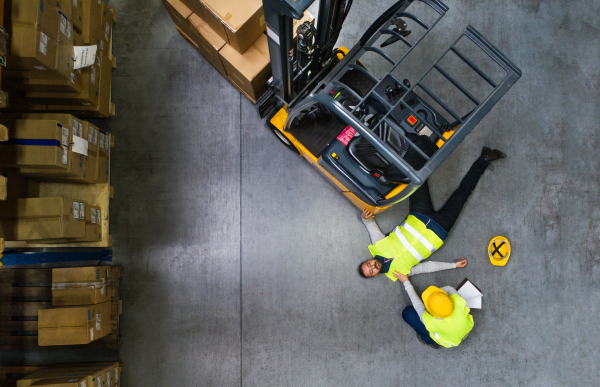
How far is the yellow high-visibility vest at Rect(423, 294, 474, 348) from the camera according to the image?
11.7ft

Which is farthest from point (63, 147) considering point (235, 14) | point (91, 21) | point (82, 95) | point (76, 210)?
point (235, 14)

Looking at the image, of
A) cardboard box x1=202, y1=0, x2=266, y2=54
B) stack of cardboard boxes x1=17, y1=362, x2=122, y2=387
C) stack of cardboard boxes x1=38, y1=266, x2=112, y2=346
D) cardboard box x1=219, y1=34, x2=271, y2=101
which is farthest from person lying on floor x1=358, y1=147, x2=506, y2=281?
stack of cardboard boxes x1=17, y1=362, x2=122, y2=387

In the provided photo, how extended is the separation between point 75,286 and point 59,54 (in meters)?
2.24

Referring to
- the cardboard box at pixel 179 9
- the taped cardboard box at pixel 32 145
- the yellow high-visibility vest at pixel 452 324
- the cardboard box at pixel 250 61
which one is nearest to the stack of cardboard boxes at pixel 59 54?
the taped cardboard box at pixel 32 145

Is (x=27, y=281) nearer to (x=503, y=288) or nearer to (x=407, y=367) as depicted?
(x=407, y=367)

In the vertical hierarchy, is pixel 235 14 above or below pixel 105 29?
below

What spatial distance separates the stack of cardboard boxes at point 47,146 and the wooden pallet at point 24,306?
1.17m

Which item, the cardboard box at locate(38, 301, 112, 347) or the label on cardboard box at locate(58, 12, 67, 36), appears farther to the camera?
the cardboard box at locate(38, 301, 112, 347)

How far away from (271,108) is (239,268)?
77.0 inches

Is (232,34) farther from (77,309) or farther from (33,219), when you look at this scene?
(77,309)

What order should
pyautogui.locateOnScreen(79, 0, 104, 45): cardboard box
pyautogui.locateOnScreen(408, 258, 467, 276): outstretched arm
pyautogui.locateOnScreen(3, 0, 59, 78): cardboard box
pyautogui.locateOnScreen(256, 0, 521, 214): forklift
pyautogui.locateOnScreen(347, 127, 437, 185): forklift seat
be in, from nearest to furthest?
1. pyautogui.locateOnScreen(256, 0, 521, 214): forklift
2. pyautogui.locateOnScreen(3, 0, 59, 78): cardboard box
3. pyautogui.locateOnScreen(347, 127, 437, 185): forklift seat
4. pyautogui.locateOnScreen(79, 0, 104, 45): cardboard box
5. pyautogui.locateOnScreen(408, 258, 467, 276): outstretched arm

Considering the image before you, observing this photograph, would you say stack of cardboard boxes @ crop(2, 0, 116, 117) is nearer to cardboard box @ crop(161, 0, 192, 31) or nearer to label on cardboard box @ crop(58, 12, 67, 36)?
label on cardboard box @ crop(58, 12, 67, 36)

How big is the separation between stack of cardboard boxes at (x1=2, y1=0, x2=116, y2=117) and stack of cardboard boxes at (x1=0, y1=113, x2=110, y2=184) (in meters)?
0.36

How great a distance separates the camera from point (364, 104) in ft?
11.1
